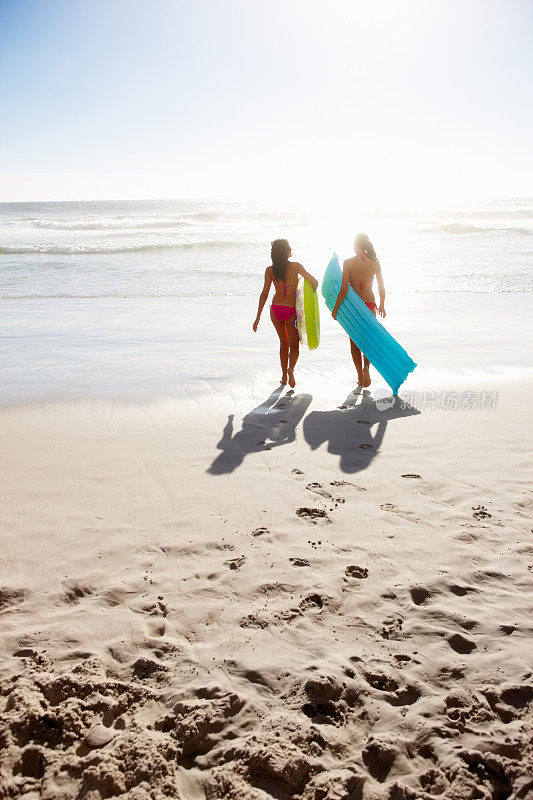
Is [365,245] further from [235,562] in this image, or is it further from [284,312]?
[235,562]

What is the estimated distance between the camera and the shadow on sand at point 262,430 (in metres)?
4.11

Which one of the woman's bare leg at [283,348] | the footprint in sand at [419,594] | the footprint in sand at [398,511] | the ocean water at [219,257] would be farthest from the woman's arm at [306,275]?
the ocean water at [219,257]

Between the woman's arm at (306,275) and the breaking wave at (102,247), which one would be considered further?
the breaking wave at (102,247)

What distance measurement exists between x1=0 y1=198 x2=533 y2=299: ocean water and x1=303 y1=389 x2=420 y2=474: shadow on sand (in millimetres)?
7180

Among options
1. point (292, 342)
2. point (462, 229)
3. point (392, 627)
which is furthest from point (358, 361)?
point (462, 229)

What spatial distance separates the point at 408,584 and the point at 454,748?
86cm

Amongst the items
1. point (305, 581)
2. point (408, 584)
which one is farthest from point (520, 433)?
point (305, 581)

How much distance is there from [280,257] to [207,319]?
3.56 metres

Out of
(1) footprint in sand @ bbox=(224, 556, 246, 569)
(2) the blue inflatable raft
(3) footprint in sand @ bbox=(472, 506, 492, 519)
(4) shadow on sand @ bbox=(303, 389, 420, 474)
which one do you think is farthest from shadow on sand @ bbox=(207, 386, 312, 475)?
(3) footprint in sand @ bbox=(472, 506, 492, 519)

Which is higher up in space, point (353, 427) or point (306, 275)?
point (306, 275)

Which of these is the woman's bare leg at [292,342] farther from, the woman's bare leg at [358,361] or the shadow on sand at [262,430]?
the woman's bare leg at [358,361]

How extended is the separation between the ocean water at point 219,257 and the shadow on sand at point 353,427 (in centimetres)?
718

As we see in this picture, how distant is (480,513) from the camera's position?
328cm

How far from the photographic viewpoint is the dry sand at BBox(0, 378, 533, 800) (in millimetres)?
1814
